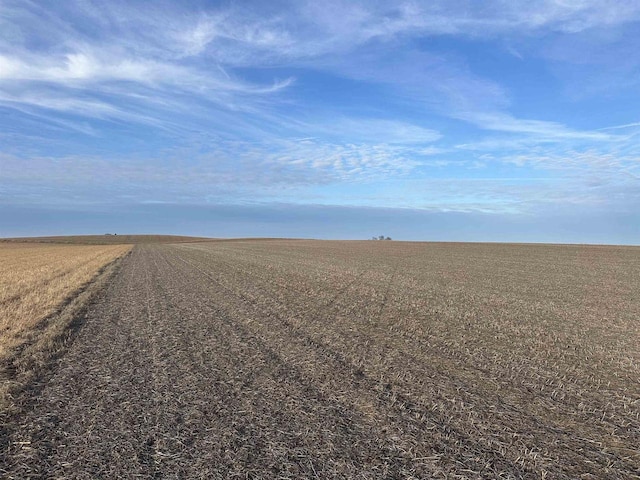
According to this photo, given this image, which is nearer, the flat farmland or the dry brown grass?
Answer: the flat farmland

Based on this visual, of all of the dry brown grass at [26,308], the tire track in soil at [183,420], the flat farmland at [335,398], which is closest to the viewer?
the tire track in soil at [183,420]

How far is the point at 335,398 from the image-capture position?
600cm

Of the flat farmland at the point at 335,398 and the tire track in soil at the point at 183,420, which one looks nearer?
the tire track in soil at the point at 183,420

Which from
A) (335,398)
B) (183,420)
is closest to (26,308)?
(183,420)

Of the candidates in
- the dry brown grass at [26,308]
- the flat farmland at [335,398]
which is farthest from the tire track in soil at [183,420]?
the dry brown grass at [26,308]

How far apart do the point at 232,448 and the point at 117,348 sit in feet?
17.7

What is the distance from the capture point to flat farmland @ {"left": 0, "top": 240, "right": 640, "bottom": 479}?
4.28 m

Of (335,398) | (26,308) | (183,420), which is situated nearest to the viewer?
(183,420)

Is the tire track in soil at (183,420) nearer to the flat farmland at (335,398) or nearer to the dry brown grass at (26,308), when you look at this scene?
the flat farmland at (335,398)

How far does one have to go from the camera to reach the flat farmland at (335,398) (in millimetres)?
4277

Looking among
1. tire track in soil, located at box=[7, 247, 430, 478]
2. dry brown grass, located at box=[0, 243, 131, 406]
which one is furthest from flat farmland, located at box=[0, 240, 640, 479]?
dry brown grass, located at box=[0, 243, 131, 406]

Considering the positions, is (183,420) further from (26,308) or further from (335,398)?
(26,308)

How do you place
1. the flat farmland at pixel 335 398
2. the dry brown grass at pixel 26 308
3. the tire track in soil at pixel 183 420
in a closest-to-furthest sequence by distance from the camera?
the tire track in soil at pixel 183 420 → the flat farmland at pixel 335 398 → the dry brown grass at pixel 26 308

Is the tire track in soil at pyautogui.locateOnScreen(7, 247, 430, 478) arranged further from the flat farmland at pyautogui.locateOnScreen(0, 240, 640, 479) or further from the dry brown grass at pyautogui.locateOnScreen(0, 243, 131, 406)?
the dry brown grass at pyautogui.locateOnScreen(0, 243, 131, 406)
